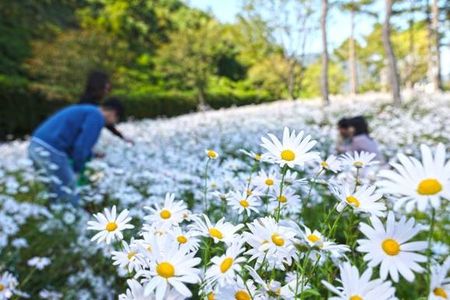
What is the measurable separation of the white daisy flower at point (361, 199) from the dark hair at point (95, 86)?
3.61m

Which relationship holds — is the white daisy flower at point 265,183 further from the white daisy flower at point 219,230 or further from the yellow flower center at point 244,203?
the white daisy flower at point 219,230

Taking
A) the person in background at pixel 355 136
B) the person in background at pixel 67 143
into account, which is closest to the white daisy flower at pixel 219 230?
the person in background at pixel 67 143

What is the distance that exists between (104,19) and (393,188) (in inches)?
951

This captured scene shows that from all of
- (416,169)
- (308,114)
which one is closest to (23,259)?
(416,169)

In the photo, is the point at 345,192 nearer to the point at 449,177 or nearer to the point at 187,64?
the point at 449,177

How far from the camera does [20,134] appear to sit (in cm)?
1289

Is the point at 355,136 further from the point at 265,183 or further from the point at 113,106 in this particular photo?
the point at 265,183

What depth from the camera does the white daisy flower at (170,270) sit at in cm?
71

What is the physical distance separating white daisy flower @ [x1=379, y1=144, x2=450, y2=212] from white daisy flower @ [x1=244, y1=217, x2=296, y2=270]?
0.75 feet

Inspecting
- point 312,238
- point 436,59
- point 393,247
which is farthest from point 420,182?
point 436,59

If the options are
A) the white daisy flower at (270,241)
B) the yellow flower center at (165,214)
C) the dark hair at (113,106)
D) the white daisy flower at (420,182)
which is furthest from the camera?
the dark hair at (113,106)

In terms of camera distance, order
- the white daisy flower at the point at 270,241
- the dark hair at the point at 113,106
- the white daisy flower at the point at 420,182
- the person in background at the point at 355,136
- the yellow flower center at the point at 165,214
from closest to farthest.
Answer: the white daisy flower at the point at 420,182
the white daisy flower at the point at 270,241
the yellow flower center at the point at 165,214
the person in background at the point at 355,136
the dark hair at the point at 113,106

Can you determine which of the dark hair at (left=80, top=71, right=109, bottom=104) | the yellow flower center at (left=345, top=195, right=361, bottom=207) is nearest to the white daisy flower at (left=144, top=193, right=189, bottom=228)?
the yellow flower center at (left=345, top=195, right=361, bottom=207)

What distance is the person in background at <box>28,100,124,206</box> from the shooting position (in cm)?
408
